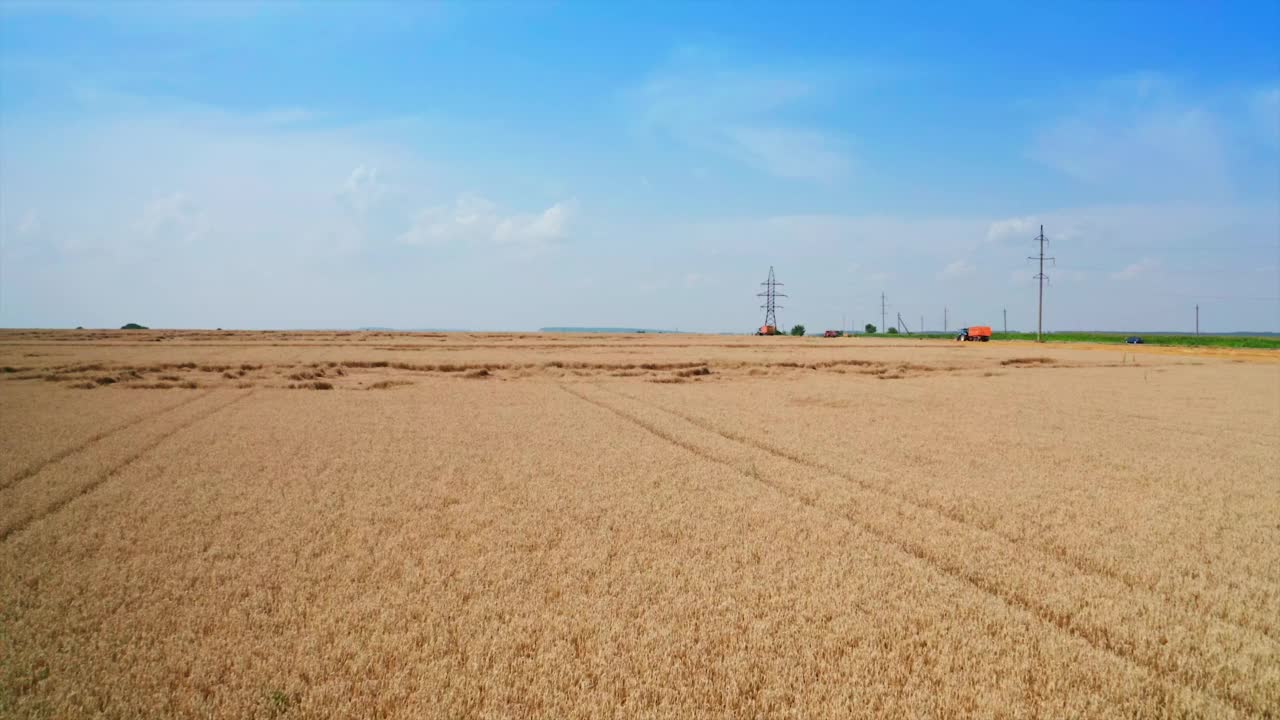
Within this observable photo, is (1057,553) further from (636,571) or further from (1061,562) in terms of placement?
(636,571)

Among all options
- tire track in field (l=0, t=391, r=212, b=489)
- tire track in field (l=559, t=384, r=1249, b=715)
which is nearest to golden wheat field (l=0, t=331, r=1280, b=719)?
tire track in field (l=559, t=384, r=1249, b=715)

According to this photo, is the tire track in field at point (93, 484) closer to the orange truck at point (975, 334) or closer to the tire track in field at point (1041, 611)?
the tire track in field at point (1041, 611)

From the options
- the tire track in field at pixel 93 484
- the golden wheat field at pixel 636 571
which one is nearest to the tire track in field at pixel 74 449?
the golden wheat field at pixel 636 571

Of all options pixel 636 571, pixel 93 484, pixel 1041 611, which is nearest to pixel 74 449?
pixel 93 484

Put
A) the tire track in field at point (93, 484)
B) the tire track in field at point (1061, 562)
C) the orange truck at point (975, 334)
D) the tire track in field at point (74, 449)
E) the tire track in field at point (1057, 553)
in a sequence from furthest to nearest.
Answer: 1. the orange truck at point (975, 334)
2. the tire track in field at point (74, 449)
3. the tire track in field at point (93, 484)
4. the tire track in field at point (1057, 553)
5. the tire track in field at point (1061, 562)

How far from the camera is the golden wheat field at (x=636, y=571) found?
4.23 m

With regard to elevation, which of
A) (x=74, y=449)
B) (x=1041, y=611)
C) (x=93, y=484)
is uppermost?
(x=74, y=449)

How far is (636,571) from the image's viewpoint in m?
6.09

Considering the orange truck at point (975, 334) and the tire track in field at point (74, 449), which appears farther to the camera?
the orange truck at point (975, 334)

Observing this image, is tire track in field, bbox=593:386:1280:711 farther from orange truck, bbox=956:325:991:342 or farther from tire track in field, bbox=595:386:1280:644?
orange truck, bbox=956:325:991:342

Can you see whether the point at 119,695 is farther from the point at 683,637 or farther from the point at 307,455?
the point at 307,455

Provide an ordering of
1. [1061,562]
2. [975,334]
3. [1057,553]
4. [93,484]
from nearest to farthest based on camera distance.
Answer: [1061,562], [1057,553], [93,484], [975,334]

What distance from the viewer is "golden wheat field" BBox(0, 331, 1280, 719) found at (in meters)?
4.23

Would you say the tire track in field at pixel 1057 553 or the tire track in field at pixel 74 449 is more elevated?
the tire track in field at pixel 74 449
